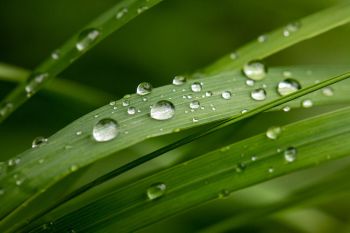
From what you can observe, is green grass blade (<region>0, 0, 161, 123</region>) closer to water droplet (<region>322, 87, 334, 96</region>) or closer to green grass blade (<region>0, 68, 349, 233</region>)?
green grass blade (<region>0, 68, 349, 233</region>)

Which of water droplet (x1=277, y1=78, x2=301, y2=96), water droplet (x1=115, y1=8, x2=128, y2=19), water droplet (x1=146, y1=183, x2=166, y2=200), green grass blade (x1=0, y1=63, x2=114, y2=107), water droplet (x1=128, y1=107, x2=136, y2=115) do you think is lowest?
water droplet (x1=146, y1=183, x2=166, y2=200)

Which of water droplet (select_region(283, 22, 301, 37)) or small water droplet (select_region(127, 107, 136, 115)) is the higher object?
water droplet (select_region(283, 22, 301, 37))

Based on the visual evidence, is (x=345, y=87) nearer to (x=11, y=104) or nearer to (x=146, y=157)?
(x=146, y=157)

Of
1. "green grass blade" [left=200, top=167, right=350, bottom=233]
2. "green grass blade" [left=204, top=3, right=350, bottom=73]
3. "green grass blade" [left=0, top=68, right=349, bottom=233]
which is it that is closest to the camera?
"green grass blade" [left=0, top=68, right=349, bottom=233]

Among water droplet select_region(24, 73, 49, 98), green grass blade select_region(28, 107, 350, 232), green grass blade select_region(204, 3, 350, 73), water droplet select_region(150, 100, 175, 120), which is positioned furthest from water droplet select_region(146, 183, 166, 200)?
green grass blade select_region(204, 3, 350, 73)

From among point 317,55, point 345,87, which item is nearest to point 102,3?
point 317,55

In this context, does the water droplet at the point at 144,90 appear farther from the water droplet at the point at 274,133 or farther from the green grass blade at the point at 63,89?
the green grass blade at the point at 63,89
